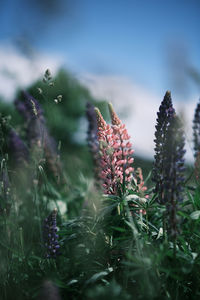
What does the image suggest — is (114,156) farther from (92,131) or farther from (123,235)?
(92,131)

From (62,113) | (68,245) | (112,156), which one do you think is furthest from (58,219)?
(62,113)

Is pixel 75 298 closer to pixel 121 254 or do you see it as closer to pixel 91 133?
pixel 121 254

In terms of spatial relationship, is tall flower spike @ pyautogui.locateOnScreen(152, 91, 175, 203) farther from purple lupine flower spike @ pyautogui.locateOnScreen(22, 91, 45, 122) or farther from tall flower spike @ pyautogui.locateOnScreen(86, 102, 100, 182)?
tall flower spike @ pyautogui.locateOnScreen(86, 102, 100, 182)

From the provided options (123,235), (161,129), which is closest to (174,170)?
(161,129)

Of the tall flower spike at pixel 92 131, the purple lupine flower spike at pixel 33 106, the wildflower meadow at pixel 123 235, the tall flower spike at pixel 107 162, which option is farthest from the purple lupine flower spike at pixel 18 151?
the tall flower spike at pixel 107 162

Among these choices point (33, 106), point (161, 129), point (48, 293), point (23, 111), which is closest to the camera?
point (48, 293)

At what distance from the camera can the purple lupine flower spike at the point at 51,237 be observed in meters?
2.38

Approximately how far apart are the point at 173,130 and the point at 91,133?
10.5 feet

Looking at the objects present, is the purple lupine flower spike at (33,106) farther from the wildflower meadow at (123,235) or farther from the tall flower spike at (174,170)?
the tall flower spike at (174,170)

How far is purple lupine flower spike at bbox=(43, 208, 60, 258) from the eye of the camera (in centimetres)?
238

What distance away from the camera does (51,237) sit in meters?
2.41

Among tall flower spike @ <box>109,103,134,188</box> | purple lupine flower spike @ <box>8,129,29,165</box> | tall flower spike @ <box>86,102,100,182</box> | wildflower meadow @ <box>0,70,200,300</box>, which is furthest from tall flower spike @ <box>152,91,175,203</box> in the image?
purple lupine flower spike @ <box>8,129,29,165</box>

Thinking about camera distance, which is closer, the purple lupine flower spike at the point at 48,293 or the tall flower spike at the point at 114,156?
the purple lupine flower spike at the point at 48,293

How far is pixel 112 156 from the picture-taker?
240 centimetres
